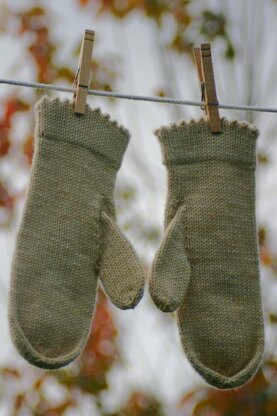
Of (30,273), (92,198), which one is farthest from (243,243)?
(30,273)

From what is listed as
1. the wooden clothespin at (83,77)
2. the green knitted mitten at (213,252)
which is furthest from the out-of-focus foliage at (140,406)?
the wooden clothespin at (83,77)

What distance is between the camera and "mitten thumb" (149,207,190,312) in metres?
1.73

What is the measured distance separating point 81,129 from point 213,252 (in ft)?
1.19

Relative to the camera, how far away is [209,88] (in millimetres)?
1998

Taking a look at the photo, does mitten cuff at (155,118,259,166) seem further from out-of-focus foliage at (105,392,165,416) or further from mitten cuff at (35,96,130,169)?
out-of-focus foliage at (105,392,165,416)

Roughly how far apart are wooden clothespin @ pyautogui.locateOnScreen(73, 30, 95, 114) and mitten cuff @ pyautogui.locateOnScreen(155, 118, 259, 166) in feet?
0.60

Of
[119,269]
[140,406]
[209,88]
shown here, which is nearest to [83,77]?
[209,88]

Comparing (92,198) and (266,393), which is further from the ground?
(92,198)

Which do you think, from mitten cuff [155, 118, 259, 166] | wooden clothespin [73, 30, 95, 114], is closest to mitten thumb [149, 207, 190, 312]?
mitten cuff [155, 118, 259, 166]

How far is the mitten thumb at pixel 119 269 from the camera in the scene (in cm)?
174

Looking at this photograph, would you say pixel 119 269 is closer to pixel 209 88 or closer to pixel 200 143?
pixel 200 143

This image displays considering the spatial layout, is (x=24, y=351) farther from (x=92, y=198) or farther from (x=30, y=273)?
(x=92, y=198)

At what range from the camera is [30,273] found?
5.75 feet

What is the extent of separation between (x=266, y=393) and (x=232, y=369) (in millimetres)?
2128
